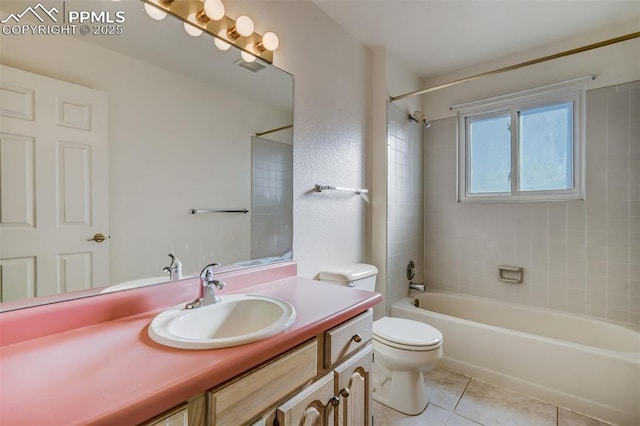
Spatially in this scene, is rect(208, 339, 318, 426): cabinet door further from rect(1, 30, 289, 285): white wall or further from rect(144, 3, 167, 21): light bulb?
rect(144, 3, 167, 21): light bulb

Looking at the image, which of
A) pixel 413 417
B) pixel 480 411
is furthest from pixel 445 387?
pixel 413 417

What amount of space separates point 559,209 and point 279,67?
232 centimetres

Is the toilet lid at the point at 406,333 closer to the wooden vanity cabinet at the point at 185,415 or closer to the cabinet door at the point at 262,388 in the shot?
the cabinet door at the point at 262,388

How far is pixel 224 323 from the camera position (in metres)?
1.06

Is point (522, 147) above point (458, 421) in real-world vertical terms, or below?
above

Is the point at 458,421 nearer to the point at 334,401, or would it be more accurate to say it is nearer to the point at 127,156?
the point at 334,401

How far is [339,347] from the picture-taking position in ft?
3.42

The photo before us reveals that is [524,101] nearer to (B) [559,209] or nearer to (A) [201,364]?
(B) [559,209]

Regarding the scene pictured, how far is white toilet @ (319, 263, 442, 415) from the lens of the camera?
1623mm

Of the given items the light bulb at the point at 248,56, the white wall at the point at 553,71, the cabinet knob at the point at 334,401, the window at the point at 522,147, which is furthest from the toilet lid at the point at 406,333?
the white wall at the point at 553,71

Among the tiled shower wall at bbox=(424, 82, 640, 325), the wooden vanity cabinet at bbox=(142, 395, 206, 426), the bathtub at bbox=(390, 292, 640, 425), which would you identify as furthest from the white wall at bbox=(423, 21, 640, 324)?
the wooden vanity cabinet at bbox=(142, 395, 206, 426)

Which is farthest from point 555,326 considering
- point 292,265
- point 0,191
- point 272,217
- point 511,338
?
point 0,191

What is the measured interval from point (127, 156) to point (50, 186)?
9.2 inches

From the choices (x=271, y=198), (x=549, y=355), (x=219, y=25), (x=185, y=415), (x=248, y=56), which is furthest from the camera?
(x=549, y=355)
